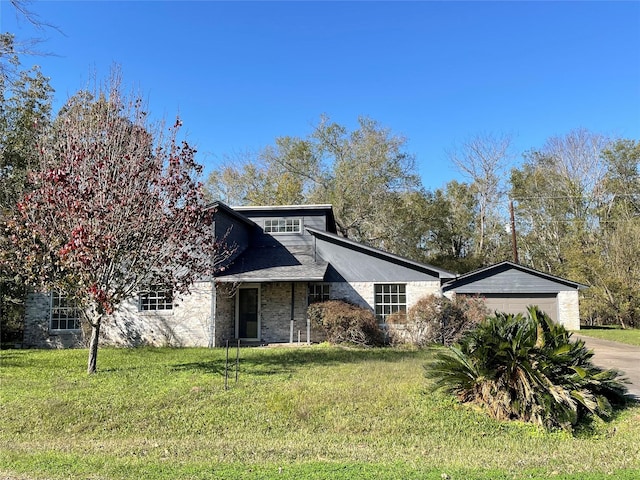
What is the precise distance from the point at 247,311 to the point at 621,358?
11.9m

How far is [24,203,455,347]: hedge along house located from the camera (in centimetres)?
1512

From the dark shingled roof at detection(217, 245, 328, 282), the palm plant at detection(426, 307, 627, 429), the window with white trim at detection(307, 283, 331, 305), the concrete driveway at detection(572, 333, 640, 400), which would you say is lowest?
the concrete driveway at detection(572, 333, 640, 400)

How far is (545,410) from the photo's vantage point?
6566 millimetres

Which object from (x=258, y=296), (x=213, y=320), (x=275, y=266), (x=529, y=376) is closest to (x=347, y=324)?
(x=275, y=266)

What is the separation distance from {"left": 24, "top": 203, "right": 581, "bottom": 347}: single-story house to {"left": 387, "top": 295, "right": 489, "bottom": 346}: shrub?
1.10 m

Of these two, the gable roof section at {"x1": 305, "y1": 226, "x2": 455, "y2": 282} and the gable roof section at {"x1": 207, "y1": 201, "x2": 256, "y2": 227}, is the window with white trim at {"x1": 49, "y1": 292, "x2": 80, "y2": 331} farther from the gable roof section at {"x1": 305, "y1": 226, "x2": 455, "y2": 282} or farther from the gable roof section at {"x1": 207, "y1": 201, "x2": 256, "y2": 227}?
the gable roof section at {"x1": 305, "y1": 226, "x2": 455, "y2": 282}

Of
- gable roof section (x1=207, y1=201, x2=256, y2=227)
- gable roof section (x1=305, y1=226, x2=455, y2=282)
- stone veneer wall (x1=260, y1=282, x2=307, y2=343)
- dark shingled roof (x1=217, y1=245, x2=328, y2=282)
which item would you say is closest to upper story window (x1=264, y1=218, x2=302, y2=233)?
gable roof section (x1=207, y1=201, x2=256, y2=227)

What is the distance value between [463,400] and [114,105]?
9.32m

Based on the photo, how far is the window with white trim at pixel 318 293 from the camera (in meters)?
16.7

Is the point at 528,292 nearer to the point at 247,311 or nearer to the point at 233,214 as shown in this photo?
the point at 247,311

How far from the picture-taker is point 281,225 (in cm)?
1911

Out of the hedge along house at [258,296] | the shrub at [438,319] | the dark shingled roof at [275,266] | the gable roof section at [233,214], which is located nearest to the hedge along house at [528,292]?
the hedge along house at [258,296]

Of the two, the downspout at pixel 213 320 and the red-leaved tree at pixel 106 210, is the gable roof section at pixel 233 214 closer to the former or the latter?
the downspout at pixel 213 320

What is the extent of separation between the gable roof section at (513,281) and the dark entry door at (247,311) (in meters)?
9.44
